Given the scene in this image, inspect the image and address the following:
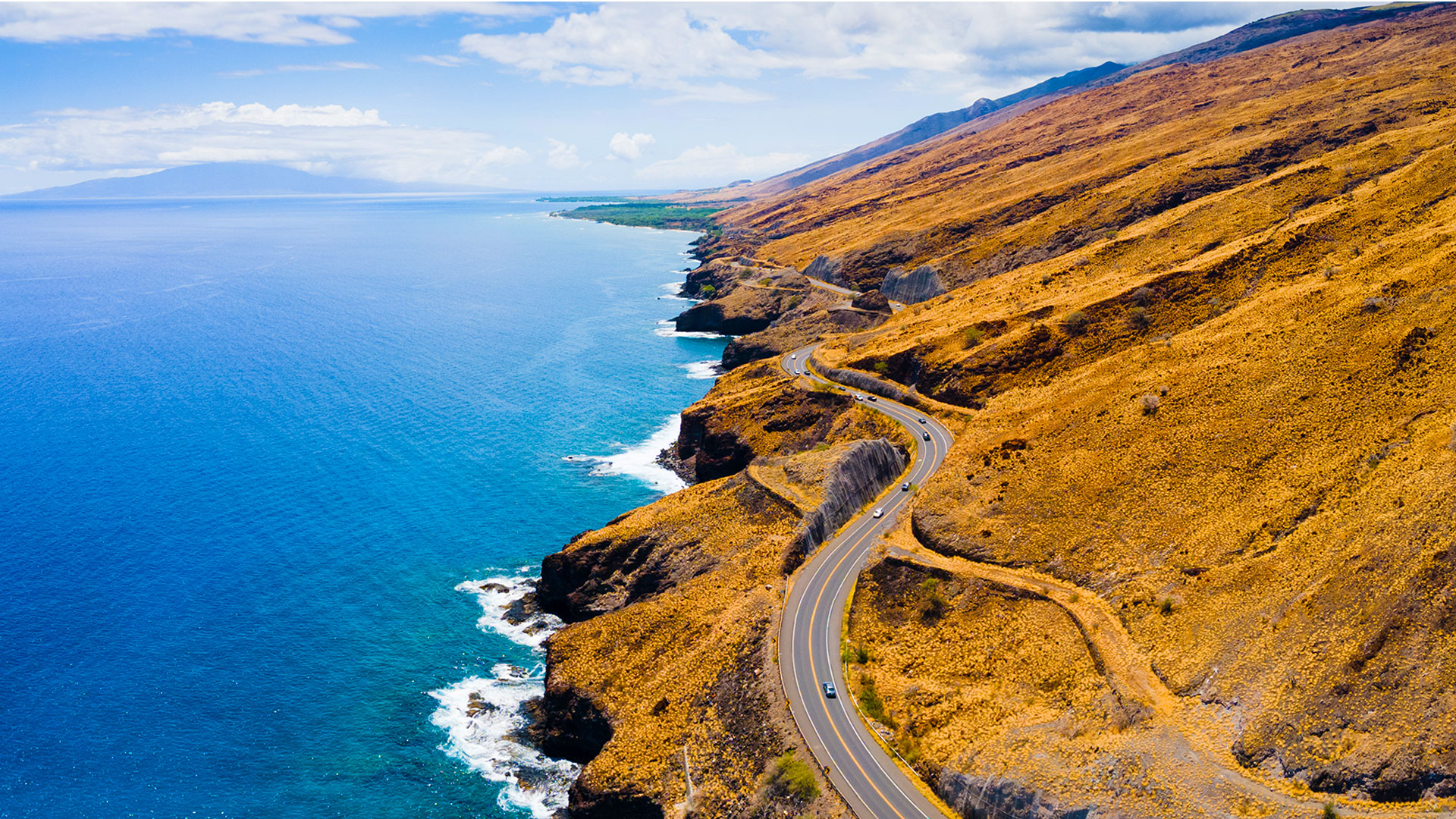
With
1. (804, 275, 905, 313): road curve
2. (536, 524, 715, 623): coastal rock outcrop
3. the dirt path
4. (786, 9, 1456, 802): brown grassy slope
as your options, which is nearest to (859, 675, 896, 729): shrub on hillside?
(786, 9, 1456, 802): brown grassy slope

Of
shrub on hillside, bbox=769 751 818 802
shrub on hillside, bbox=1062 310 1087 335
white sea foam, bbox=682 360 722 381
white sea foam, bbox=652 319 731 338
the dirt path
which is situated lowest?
shrub on hillside, bbox=769 751 818 802

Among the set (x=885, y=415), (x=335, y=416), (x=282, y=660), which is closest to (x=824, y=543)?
(x=885, y=415)

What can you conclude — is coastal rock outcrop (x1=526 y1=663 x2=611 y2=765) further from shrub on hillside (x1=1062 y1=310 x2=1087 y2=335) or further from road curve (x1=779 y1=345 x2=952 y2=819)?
shrub on hillside (x1=1062 y1=310 x2=1087 y2=335)

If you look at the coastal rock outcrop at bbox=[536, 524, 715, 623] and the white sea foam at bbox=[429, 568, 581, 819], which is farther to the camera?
the coastal rock outcrop at bbox=[536, 524, 715, 623]

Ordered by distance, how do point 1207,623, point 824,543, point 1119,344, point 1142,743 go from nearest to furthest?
point 1142,743 < point 1207,623 < point 824,543 < point 1119,344

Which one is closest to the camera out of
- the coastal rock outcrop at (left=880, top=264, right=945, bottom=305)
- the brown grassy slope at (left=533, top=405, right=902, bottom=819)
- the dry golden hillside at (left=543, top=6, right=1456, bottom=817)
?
the dry golden hillside at (left=543, top=6, right=1456, bottom=817)

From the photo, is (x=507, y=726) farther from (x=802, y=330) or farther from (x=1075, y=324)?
(x=802, y=330)

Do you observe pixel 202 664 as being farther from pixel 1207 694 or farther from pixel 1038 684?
pixel 1207 694

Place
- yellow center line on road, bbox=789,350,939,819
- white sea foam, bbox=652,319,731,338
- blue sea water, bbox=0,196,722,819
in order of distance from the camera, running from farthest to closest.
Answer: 1. white sea foam, bbox=652,319,731,338
2. blue sea water, bbox=0,196,722,819
3. yellow center line on road, bbox=789,350,939,819
